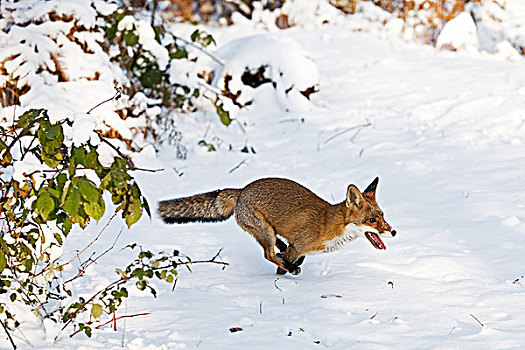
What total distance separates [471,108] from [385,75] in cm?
232

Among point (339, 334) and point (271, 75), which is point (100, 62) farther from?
point (339, 334)

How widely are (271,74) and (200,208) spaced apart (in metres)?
5.31

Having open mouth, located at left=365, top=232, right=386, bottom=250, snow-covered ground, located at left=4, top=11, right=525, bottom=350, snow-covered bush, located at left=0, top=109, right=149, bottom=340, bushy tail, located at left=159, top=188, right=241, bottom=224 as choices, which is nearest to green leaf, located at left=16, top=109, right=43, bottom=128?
snow-covered bush, located at left=0, top=109, right=149, bottom=340

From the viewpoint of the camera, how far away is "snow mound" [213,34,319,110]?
10.4 m

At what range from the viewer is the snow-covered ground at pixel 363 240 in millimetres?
4090

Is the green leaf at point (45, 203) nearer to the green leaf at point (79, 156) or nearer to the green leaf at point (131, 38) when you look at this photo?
the green leaf at point (79, 156)

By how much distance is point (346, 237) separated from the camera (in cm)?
524

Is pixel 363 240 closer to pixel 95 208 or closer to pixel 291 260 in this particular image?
pixel 291 260

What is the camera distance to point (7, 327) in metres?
3.70

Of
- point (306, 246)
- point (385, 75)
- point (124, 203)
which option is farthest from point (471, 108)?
point (124, 203)

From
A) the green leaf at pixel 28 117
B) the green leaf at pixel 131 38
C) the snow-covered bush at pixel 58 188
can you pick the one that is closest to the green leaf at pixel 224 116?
the green leaf at pixel 131 38

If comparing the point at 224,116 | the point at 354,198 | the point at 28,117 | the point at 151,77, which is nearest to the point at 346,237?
the point at 354,198

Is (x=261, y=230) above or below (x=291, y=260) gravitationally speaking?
above

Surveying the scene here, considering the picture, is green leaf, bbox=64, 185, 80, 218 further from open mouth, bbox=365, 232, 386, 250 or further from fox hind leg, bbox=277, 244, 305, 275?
open mouth, bbox=365, 232, 386, 250
